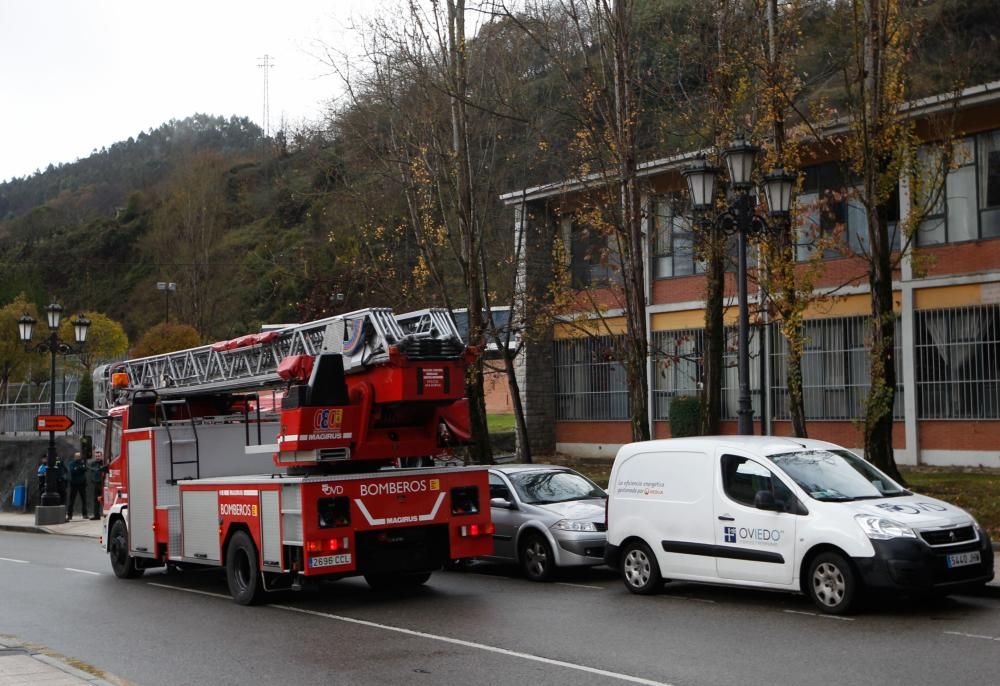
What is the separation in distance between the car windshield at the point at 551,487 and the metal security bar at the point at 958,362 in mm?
12700

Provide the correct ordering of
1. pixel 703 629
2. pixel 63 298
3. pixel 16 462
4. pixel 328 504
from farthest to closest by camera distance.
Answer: pixel 63 298, pixel 16 462, pixel 328 504, pixel 703 629

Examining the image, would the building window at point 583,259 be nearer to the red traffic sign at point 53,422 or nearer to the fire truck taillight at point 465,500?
the red traffic sign at point 53,422

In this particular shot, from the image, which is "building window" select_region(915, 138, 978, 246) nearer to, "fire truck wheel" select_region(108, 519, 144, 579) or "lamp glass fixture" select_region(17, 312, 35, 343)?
"fire truck wheel" select_region(108, 519, 144, 579)

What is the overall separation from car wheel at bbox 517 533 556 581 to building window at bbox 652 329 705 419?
16.2m

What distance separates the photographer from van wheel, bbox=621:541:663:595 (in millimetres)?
13234

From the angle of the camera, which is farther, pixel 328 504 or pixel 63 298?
pixel 63 298

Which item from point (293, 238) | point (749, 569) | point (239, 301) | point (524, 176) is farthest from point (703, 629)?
point (293, 238)

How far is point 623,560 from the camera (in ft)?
44.9

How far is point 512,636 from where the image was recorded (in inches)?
433

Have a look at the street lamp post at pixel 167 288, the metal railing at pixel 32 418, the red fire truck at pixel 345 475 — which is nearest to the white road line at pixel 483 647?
the red fire truck at pixel 345 475

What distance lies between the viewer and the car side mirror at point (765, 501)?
38.8 feet

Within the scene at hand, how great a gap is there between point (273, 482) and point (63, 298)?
89.1m

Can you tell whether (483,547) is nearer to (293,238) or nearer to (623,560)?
(623,560)

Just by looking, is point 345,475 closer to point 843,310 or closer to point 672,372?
point 843,310
